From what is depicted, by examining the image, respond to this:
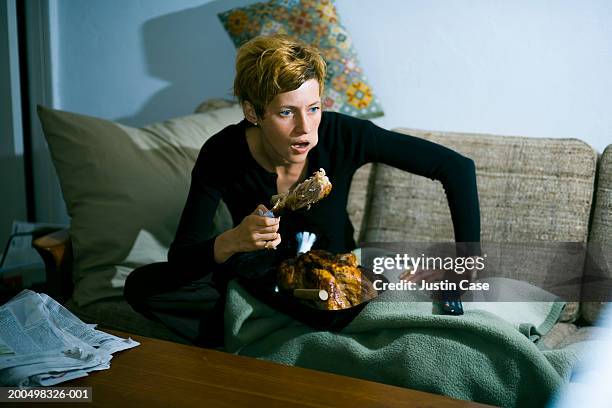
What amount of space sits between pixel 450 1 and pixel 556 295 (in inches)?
36.2

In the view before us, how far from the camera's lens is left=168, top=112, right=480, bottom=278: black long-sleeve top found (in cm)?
135

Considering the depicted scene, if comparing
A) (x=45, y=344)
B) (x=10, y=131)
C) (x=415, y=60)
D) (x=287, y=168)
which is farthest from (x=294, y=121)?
(x=10, y=131)

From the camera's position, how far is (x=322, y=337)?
3.88ft

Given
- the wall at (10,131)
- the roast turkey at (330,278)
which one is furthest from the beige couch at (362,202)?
the wall at (10,131)

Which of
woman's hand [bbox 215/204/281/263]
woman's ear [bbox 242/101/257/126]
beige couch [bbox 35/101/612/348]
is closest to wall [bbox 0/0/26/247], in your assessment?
beige couch [bbox 35/101/612/348]

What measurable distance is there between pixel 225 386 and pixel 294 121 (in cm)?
53

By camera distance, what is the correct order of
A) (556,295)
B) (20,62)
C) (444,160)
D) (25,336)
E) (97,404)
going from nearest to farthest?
(97,404) → (25,336) → (444,160) → (556,295) → (20,62)

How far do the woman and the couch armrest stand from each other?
1.03ft

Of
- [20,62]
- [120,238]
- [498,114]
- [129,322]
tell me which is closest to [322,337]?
[129,322]

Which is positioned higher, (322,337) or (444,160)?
(444,160)

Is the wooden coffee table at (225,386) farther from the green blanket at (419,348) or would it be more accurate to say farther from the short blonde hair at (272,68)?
the short blonde hair at (272,68)

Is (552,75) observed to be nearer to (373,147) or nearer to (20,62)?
(373,147)

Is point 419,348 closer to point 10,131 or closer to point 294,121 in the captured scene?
point 294,121

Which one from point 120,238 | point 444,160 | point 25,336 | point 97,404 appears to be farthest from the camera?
point 120,238
